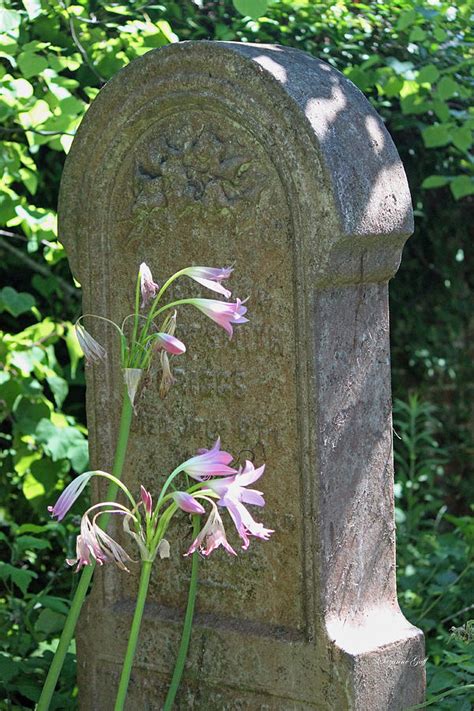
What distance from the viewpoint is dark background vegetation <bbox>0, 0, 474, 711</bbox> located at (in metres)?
3.27

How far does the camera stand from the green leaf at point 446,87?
12.0 ft

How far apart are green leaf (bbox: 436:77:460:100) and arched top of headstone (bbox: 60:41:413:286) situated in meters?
1.22

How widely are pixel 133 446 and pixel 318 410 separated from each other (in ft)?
1.92

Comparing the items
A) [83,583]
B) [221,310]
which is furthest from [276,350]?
[83,583]

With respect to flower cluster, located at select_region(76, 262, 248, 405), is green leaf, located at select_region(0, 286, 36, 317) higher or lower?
lower

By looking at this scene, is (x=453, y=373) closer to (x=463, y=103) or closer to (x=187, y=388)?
(x=463, y=103)

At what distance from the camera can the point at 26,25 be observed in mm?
3602

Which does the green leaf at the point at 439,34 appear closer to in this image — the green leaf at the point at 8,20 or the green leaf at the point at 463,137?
the green leaf at the point at 463,137

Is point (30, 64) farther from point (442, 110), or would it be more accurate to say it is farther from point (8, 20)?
point (442, 110)

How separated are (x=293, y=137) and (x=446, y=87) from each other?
59.4 inches

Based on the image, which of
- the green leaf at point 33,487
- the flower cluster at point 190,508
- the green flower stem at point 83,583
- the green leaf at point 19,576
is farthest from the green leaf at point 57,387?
the flower cluster at point 190,508

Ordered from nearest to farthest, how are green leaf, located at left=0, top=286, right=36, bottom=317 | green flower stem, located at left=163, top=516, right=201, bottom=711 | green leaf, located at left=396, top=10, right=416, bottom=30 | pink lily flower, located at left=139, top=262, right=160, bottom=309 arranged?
pink lily flower, located at left=139, top=262, right=160, bottom=309 < green flower stem, located at left=163, top=516, right=201, bottom=711 < green leaf, located at left=0, top=286, right=36, bottom=317 < green leaf, located at left=396, top=10, right=416, bottom=30

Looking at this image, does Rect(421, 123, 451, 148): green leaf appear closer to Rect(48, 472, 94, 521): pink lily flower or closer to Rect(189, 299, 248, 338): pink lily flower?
Rect(189, 299, 248, 338): pink lily flower

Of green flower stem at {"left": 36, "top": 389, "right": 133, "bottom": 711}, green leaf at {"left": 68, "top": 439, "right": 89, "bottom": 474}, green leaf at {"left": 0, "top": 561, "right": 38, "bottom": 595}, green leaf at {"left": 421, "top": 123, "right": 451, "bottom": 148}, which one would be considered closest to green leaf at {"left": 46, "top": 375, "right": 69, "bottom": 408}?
green leaf at {"left": 68, "top": 439, "right": 89, "bottom": 474}
